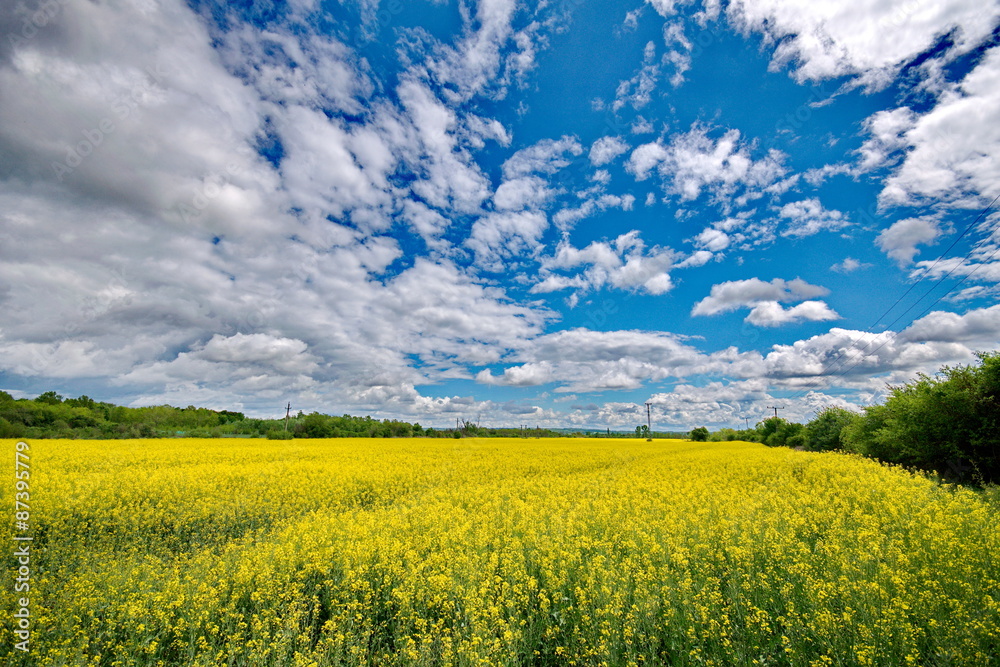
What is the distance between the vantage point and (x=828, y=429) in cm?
3869

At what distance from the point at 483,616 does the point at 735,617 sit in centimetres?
330

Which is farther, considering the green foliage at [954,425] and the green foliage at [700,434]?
the green foliage at [700,434]

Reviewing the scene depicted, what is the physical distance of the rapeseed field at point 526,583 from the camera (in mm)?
4352

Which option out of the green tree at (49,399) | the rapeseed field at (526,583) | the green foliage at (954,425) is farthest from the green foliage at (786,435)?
the green tree at (49,399)

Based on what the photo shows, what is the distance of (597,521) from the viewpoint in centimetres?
853

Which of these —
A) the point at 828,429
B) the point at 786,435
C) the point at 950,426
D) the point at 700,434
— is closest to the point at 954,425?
the point at 950,426

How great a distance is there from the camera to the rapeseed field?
435 centimetres

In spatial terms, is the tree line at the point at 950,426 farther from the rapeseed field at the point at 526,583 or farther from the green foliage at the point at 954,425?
the rapeseed field at the point at 526,583

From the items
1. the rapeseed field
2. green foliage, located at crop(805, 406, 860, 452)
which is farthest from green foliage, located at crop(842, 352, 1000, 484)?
green foliage, located at crop(805, 406, 860, 452)

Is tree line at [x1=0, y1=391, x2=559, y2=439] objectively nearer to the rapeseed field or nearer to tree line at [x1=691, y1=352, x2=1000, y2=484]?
the rapeseed field

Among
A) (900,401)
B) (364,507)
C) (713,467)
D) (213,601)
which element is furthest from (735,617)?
(900,401)

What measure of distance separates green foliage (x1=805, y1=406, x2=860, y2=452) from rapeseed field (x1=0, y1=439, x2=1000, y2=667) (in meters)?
32.2

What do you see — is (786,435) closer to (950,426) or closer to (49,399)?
(950,426)

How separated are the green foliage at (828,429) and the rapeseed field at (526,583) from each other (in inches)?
1268
